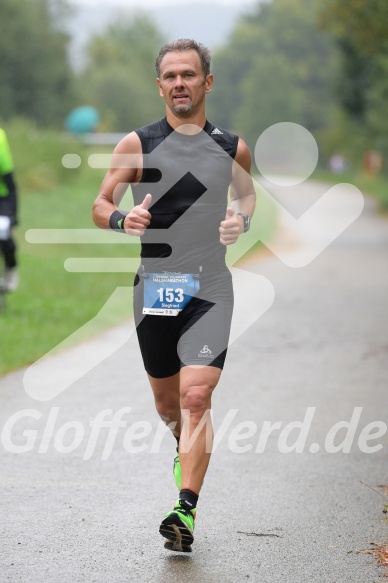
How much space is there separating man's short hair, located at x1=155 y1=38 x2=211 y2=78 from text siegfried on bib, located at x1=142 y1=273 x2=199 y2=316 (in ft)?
3.00

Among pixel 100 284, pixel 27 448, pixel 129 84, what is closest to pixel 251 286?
pixel 100 284

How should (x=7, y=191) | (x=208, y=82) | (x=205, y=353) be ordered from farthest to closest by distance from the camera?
(x=7, y=191) → (x=208, y=82) → (x=205, y=353)

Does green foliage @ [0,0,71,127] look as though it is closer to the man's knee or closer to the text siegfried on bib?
the text siegfried on bib

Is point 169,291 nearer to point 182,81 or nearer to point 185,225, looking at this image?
point 185,225

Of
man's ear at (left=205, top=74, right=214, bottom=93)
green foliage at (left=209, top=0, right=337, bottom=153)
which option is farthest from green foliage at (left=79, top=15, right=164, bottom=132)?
man's ear at (left=205, top=74, right=214, bottom=93)

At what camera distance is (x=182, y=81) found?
579cm

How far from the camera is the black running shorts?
230 inches

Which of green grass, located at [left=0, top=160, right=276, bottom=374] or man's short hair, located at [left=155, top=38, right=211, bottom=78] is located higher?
green grass, located at [left=0, top=160, right=276, bottom=374]

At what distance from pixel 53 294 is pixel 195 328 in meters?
11.6

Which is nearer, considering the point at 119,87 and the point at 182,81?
the point at 182,81

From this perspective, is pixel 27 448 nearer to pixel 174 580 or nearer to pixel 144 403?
pixel 144 403

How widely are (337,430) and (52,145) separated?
42722mm

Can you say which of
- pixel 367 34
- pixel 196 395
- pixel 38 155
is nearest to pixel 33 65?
pixel 38 155

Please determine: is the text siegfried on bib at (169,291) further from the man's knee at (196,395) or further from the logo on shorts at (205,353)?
the man's knee at (196,395)
